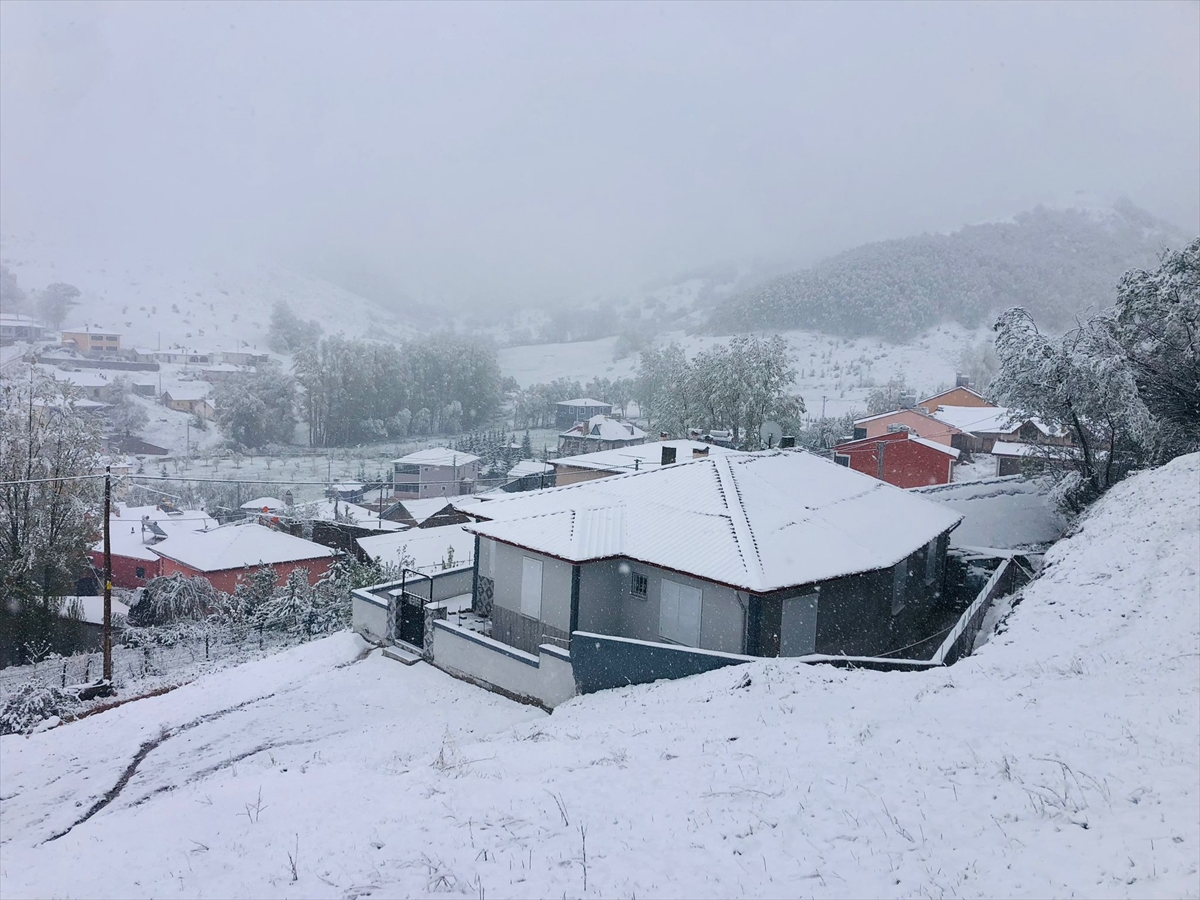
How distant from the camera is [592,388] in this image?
10988 centimetres

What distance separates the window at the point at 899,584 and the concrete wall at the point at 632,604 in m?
5.46

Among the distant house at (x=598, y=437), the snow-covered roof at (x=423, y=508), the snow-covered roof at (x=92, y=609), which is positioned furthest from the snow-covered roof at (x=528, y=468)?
the snow-covered roof at (x=92, y=609)

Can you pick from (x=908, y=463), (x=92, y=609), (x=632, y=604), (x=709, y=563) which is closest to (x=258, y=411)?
(x=92, y=609)

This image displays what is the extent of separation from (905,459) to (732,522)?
28.1m

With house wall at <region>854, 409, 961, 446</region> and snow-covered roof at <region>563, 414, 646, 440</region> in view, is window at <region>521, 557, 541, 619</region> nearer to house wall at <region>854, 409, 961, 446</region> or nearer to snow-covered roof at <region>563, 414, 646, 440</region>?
house wall at <region>854, 409, 961, 446</region>

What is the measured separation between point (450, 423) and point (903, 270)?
91.8m

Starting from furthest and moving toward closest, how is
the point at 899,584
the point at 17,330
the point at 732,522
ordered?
the point at 17,330, the point at 899,584, the point at 732,522

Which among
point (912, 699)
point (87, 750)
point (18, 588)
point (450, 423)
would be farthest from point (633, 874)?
point (450, 423)

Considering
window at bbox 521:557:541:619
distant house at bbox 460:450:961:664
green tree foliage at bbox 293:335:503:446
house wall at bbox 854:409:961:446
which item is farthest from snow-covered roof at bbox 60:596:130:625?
green tree foliage at bbox 293:335:503:446

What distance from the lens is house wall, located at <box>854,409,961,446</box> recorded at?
4853cm

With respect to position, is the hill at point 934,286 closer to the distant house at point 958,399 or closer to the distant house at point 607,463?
the distant house at point 958,399

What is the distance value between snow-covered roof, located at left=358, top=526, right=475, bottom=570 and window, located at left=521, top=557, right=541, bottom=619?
17955 millimetres

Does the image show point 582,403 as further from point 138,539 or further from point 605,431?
point 138,539

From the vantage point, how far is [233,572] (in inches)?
1545
